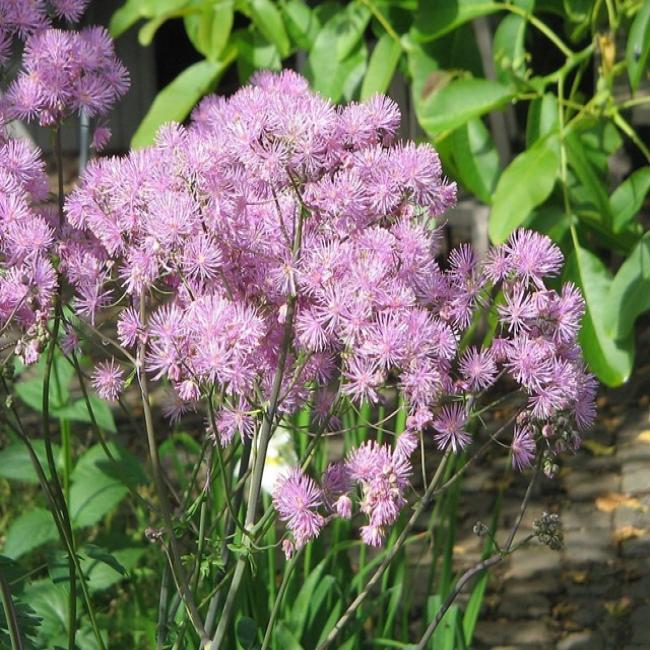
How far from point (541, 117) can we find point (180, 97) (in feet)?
3.21

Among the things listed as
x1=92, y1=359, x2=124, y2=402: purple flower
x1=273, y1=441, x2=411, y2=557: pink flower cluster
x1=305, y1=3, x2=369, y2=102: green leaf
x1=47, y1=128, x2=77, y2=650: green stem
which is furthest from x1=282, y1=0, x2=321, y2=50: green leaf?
x1=273, y1=441, x2=411, y2=557: pink flower cluster

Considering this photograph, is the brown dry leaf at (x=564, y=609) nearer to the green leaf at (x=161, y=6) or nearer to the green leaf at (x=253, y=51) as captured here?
the green leaf at (x=253, y=51)

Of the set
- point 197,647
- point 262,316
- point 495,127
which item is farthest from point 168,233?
point 495,127

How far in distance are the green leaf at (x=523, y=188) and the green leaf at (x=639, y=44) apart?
0.72ft

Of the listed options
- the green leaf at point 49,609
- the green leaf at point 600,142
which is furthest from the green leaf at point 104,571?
the green leaf at point 600,142

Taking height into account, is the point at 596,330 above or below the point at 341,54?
below

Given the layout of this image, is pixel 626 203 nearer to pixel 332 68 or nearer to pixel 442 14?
pixel 442 14

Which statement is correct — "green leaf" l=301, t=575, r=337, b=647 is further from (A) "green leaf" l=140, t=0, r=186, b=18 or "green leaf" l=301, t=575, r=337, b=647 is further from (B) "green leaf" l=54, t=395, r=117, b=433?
(A) "green leaf" l=140, t=0, r=186, b=18

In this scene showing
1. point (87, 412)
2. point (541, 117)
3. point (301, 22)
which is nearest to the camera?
point (87, 412)

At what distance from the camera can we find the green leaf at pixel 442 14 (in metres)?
2.81

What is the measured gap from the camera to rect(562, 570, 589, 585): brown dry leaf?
3.14 meters

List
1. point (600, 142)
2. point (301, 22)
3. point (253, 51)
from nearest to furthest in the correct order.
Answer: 1. point (600, 142)
2. point (301, 22)
3. point (253, 51)

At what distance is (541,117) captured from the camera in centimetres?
274

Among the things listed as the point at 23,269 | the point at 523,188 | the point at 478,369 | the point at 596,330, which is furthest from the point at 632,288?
the point at 23,269
